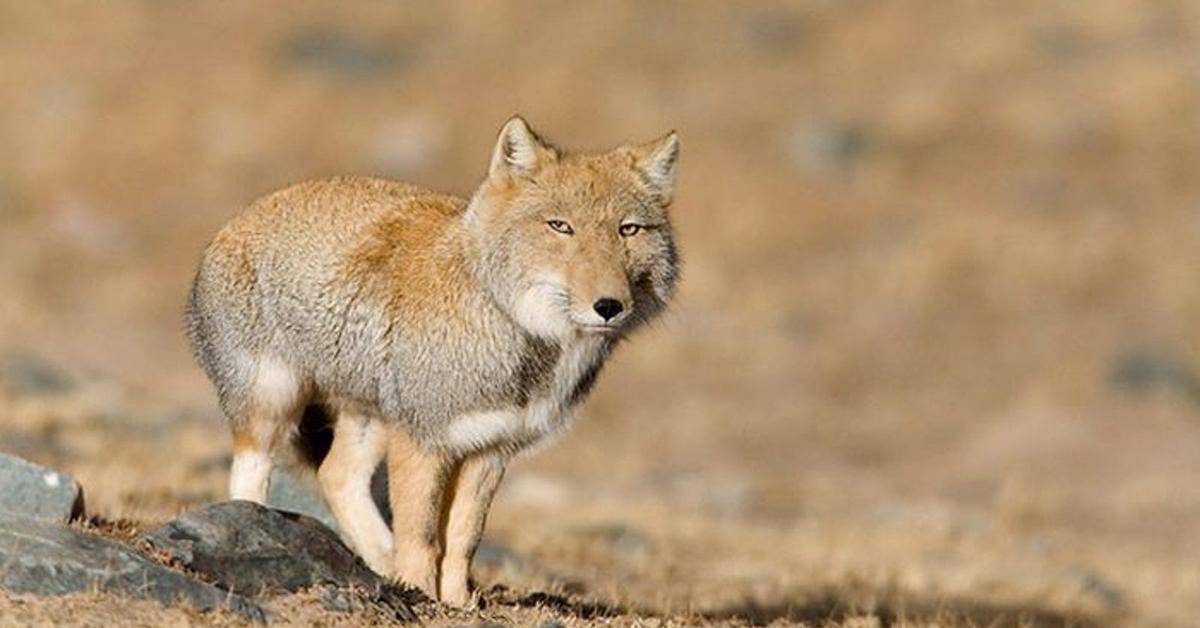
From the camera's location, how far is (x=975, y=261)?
91.2ft

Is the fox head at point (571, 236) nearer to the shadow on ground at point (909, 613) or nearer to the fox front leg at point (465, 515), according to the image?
the fox front leg at point (465, 515)

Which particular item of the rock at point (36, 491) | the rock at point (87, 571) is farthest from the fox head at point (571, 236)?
the rock at point (36, 491)

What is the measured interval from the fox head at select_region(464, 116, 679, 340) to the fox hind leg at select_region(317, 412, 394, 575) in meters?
1.47

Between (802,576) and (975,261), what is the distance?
14.4 metres

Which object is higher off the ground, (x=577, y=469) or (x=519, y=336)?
(x=577, y=469)

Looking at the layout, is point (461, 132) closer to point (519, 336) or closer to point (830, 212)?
point (830, 212)

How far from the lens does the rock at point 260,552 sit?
8.12 metres

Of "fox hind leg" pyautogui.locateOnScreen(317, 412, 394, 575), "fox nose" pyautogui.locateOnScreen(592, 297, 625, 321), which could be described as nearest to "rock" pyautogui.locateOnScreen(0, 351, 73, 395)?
"fox hind leg" pyautogui.locateOnScreen(317, 412, 394, 575)

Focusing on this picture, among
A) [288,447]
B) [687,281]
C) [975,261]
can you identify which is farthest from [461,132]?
[288,447]

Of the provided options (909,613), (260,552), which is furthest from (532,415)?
(909,613)

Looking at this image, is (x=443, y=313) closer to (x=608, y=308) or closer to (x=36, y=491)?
(x=608, y=308)

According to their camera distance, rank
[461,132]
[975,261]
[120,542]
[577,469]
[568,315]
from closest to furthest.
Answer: [120,542], [568,315], [577,469], [975,261], [461,132]

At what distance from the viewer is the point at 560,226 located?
880cm

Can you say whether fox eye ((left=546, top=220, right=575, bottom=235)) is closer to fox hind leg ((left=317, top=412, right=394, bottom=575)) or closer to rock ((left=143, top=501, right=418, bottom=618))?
rock ((left=143, top=501, right=418, bottom=618))
